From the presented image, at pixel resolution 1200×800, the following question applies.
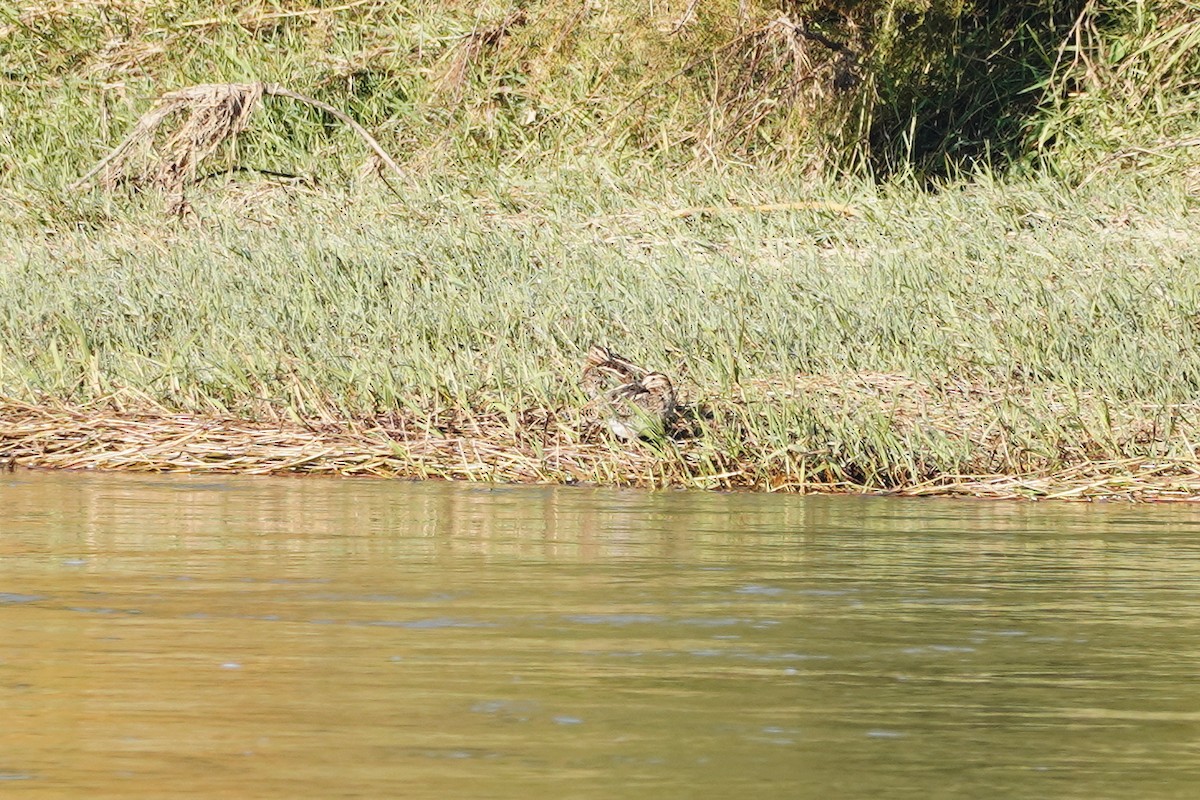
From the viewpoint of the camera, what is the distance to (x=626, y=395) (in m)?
7.30

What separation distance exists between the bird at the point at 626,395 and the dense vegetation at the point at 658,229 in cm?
7

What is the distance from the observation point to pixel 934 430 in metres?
6.97

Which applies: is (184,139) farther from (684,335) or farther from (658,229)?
(684,335)

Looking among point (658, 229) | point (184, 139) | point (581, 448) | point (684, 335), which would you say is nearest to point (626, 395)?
point (581, 448)

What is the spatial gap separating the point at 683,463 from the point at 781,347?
114cm

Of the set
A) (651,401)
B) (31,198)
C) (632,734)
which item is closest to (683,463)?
(651,401)

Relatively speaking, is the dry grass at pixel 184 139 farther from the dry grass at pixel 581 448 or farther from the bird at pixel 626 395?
the bird at pixel 626 395

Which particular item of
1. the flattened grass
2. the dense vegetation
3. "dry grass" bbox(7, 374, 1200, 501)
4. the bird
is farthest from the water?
the dense vegetation

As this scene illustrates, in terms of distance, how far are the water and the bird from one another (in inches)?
52.0

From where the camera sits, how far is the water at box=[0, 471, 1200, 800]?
8.75 ft

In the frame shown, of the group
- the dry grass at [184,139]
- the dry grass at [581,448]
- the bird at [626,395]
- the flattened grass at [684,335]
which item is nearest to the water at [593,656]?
the dry grass at [581,448]

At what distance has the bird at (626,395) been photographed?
7133mm

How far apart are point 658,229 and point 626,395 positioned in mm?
3782

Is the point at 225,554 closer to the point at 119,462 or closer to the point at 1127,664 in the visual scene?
the point at 1127,664
